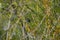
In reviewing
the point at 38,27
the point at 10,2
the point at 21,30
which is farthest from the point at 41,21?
the point at 10,2

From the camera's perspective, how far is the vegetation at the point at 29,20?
2.19 metres

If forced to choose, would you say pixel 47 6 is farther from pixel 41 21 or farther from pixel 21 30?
pixel 21 30

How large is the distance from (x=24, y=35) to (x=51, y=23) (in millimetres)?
296

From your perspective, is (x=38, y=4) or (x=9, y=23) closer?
(x=9, y=23)

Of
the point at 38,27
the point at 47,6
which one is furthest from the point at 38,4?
the point at 38,27

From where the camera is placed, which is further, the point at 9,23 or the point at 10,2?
the point at 10,2

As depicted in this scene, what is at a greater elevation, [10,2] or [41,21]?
[10,2]

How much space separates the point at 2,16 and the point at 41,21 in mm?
364

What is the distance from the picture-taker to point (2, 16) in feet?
7.34

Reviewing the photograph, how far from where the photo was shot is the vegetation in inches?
86.4

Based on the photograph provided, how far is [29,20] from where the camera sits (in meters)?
2.29

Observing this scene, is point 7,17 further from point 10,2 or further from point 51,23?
point 51,23

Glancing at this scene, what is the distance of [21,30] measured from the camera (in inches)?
87.0

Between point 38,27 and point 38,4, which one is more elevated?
point 38,4
